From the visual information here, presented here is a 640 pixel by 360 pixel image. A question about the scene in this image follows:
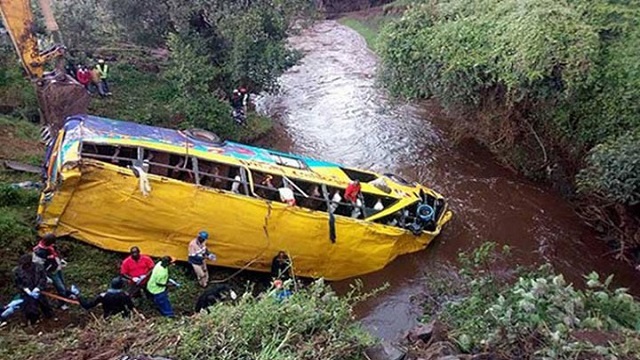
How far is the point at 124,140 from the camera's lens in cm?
1056

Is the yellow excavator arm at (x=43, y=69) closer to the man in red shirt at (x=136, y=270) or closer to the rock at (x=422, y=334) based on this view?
the man in red shirt at (x=136, y=270)

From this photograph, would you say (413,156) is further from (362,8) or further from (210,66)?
(362,8)

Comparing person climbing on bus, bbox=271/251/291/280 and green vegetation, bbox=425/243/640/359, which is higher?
green vegetation, bbox=425/243/640/359

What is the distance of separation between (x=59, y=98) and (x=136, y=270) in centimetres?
590

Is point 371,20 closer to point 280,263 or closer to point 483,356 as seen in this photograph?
point 280,263

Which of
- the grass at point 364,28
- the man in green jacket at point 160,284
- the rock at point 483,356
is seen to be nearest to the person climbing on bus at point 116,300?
the man in green jacket at point 160,284

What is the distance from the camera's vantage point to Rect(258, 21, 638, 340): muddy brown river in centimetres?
1220

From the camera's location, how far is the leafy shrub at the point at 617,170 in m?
11.1

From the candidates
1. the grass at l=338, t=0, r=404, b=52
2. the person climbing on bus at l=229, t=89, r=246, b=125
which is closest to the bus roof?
the person climbing on bus at l=229, t=89, r=246, b=125

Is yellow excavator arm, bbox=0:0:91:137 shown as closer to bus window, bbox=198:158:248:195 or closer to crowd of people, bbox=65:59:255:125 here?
crowd of people, bbox=65:59:255:125

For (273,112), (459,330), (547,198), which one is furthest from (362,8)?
(459,330)

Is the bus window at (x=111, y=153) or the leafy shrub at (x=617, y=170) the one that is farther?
the leafy shrub at (x=617, y=170)

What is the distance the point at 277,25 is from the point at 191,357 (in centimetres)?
1428

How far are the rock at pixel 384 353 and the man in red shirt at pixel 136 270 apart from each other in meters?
4.48
